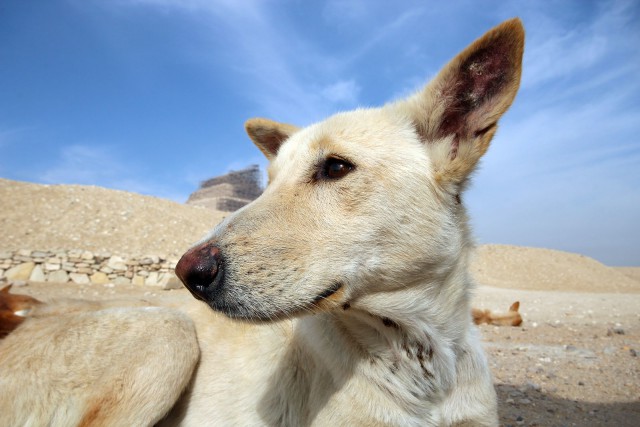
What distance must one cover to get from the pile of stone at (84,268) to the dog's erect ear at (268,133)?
11165 millimetres

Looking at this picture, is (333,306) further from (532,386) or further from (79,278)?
(79,278)

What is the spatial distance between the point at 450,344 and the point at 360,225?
95 cm

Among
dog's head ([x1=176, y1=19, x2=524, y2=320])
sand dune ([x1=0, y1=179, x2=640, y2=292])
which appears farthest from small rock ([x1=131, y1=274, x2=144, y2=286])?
dog's head ([x1=176, y1=19, x2=524, y2=320])

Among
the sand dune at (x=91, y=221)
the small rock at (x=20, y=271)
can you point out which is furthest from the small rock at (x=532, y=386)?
the sand dune at (x=91, y=221)

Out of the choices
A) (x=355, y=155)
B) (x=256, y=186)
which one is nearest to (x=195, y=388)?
(x=355, y=155)

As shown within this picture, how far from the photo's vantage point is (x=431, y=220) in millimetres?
2275

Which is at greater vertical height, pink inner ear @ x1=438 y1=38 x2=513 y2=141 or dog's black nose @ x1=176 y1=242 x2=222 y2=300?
pink inner ear @ x1=438 y1=38 x2=513 y2=141

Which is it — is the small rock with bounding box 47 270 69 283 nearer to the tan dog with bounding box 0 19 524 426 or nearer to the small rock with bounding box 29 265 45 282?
the small rock with bounding box 29 265 45 282

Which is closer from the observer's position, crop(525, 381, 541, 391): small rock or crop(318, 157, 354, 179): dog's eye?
crop(318, 157, 354, 179): dog's eye

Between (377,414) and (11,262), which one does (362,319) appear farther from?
(11,262)

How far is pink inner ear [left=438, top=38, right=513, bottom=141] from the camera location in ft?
7.63

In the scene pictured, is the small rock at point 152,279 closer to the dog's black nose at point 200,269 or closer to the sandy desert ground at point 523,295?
the sandy desert ground at point 523,295

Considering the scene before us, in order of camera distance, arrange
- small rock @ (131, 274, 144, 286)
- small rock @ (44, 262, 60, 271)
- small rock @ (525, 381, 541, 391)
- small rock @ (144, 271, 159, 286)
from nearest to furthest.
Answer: small rock @ (525, 381, 541, 391)
small rock @ (44, 262, 60, 271)
small rock @ (131, 274, 144, 286)
small rock @ (144, 271, 159, 286)

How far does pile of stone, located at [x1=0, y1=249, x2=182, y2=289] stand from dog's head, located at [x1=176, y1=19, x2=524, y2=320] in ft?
40.9
